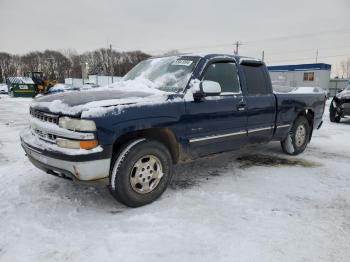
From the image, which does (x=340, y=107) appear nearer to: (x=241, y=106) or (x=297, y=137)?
(x=297, y=137)

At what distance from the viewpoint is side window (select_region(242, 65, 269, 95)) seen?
478cm

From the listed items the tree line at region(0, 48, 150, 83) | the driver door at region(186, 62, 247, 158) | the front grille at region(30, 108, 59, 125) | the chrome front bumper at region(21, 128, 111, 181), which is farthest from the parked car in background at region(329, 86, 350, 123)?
the tree line at region(0, 48, 150, 83)

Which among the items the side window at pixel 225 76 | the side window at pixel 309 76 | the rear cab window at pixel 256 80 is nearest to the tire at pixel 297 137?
the rear cab window at pixel 256 80

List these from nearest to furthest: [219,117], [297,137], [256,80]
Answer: [219,117], [256,80], [297,137]

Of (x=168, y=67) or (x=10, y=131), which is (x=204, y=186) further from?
(x=10, y=131)

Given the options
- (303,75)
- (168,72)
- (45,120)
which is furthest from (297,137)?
(303,75)

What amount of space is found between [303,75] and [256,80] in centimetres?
4303

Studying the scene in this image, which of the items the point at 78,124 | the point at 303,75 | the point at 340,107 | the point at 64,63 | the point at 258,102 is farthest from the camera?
the point at 64,63

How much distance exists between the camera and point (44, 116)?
11.2 feet

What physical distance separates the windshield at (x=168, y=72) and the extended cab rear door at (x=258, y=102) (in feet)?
3.40

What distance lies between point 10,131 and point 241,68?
6.91 metres

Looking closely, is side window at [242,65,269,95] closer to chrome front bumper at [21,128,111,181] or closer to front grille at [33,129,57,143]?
chrome front bumper at [21,128,111,181]

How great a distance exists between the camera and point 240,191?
13.3 ft

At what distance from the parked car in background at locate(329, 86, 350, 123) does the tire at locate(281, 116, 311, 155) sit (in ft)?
19.2
